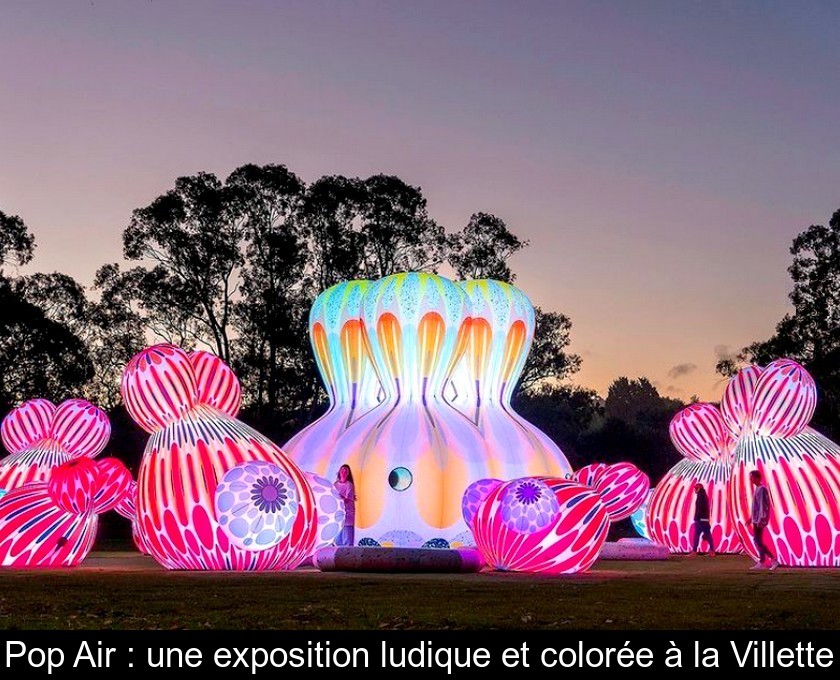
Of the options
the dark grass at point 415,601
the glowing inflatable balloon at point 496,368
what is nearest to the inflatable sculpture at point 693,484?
the glowing inflatable balloon at point 496,368

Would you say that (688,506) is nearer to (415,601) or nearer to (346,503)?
(346,503)

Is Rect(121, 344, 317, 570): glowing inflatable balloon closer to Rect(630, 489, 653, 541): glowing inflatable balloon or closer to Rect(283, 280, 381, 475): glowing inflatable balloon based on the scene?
Rect(283, 280, 381, 475): glowing inflatable balloon

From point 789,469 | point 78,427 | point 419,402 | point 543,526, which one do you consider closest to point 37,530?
point 78,427

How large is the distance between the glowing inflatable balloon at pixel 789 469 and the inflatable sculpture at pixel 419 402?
480 centimetres

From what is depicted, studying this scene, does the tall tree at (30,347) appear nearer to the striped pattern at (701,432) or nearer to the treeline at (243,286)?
the treeline at (243,286)

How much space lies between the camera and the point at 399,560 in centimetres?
1938

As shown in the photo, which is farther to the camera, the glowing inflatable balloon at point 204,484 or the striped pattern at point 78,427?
the striped pattern at point 78,427

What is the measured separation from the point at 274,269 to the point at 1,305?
8.31m

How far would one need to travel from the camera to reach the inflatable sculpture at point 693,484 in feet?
97.2

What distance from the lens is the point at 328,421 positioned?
1067 inches

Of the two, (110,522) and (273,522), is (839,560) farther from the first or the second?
(110,522)

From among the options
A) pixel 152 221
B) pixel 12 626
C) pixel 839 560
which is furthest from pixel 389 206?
pixel 12 626
